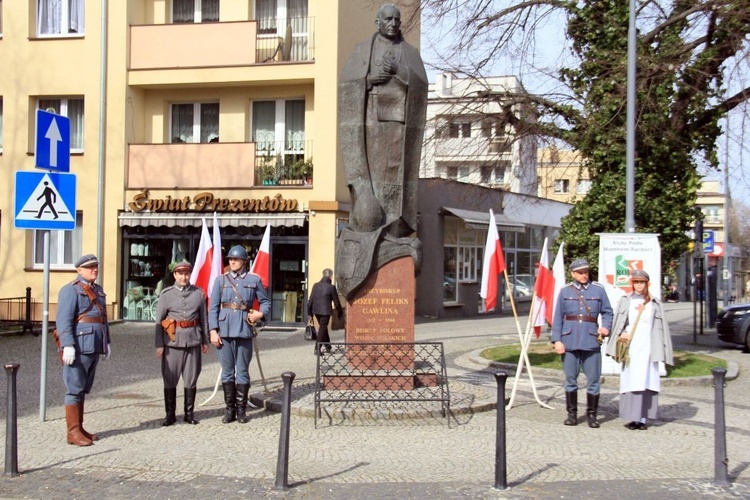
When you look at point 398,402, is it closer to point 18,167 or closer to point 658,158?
point 658,158

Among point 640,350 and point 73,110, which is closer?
point 640,350

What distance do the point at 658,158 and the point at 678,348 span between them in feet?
16.0

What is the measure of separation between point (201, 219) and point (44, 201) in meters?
13.0

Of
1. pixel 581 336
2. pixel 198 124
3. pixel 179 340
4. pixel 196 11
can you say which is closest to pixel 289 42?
pixel 196 11

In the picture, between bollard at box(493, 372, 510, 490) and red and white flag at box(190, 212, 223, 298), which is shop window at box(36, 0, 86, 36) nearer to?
red and white flag at box(190, 212, 223, 298)

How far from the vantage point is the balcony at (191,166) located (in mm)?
23266

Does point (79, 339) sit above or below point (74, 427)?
above

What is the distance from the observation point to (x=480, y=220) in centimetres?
3097

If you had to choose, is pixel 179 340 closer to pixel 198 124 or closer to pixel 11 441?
pixel 11 441

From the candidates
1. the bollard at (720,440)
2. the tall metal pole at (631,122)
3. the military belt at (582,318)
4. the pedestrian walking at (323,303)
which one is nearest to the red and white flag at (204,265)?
the military belt at (582,318)

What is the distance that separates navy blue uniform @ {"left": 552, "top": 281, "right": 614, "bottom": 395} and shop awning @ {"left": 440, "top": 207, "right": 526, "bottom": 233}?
19.5m

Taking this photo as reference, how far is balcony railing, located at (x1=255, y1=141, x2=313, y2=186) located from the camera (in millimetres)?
23359

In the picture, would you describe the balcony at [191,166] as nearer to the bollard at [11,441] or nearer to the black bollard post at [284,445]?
the bollard at [11,441]

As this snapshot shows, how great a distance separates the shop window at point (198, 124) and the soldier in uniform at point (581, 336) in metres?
16.5
